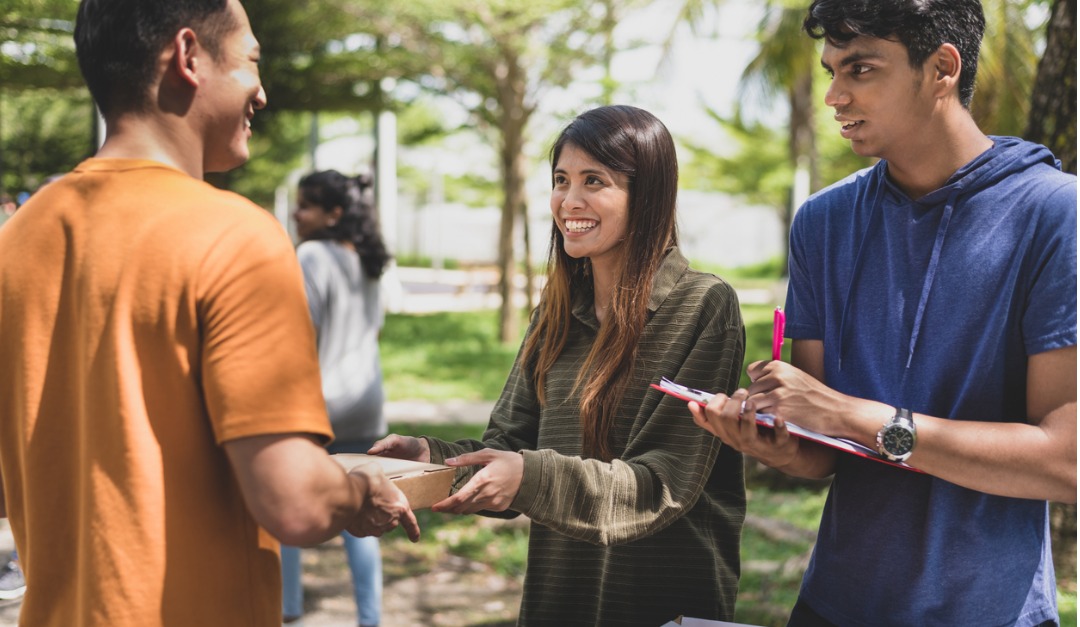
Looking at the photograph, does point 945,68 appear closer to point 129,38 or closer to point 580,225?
point 580,225

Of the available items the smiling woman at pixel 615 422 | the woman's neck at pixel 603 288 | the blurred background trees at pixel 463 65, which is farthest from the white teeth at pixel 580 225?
the blurred background trees at pixel 463 65

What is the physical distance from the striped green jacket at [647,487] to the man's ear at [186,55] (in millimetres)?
871

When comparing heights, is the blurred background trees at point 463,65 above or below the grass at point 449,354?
above

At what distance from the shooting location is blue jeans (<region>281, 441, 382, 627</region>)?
4.70m

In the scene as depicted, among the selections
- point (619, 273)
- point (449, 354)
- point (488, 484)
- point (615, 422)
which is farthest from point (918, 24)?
point (449, 354)

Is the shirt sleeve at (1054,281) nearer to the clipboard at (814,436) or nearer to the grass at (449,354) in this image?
the clipboard at (814,436)

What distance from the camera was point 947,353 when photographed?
6.19 feet

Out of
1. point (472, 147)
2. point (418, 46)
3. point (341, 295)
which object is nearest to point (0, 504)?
point (341, 295)

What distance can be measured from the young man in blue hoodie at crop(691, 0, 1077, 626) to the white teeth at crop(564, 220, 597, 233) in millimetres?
577

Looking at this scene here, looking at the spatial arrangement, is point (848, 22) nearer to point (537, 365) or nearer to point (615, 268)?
point (615, 268)

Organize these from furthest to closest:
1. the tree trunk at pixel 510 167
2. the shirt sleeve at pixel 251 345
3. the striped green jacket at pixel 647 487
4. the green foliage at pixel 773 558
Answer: the tree trunk at pixel 510 167, the green foliage at pixel 773 558, the striped green jacket at pixel 647 487, the shirt sleeve at pixel 251 345

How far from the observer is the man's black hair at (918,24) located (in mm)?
1905

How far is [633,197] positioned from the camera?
2.44 m

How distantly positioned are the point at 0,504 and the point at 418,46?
44.6 ft
